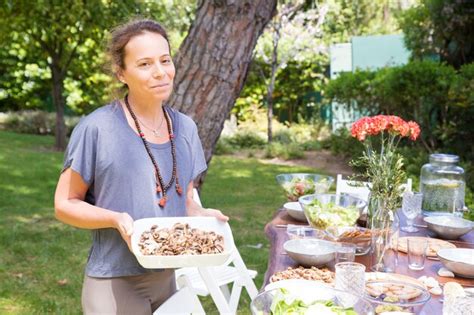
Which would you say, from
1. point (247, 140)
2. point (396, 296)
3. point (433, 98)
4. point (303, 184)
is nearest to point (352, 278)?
point (396, 296)

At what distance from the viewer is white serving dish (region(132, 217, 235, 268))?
6.18 feet

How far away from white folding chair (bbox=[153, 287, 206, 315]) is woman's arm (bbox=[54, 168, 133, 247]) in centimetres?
37

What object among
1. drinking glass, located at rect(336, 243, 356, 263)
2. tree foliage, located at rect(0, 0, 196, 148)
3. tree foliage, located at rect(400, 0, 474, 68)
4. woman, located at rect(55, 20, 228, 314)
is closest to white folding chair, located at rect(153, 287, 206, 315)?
woman, located at rect(55, 20, 228, 314)

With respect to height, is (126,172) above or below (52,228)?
above

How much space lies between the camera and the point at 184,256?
1.89 m

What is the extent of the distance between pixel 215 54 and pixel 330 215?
1.40 meters

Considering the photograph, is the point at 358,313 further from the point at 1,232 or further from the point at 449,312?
the point at 1,232

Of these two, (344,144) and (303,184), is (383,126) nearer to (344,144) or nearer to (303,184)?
(303,184)

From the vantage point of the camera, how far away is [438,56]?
10586 mm

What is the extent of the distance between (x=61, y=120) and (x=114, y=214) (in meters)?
10.0

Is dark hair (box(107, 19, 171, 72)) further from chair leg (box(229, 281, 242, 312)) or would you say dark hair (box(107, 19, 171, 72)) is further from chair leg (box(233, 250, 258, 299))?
chair leg (box(229, 281, 242, 312))

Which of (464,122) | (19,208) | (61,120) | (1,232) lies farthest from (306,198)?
(61,120)

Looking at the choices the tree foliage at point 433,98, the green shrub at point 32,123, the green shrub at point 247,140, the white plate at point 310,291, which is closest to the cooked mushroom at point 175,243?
the white plate at point 310,291

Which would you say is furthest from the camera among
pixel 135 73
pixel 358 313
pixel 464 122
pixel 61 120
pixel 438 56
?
pixel 61 120
